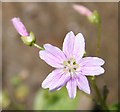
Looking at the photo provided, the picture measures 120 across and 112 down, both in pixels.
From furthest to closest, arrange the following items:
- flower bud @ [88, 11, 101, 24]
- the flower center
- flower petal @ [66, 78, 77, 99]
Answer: flower bud @ [88, 11, 101, 24] < the flower center < flower petal @ [66, 78, 77, 99]

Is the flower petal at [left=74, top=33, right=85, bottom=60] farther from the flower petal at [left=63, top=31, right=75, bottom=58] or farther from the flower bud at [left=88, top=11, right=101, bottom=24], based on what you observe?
the flower bud at [left=88, top=11, right=101, bottom=24]

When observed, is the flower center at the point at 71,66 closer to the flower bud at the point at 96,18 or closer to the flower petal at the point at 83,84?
the flower petal at the point at 83,84

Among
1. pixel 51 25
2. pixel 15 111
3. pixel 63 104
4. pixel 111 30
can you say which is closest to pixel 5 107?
pixel 15 111

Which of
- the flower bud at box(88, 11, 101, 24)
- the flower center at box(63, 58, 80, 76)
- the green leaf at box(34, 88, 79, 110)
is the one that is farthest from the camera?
the green leaf at box(34, 88, 79, 110)

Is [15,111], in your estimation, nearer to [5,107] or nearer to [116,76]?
[5,107]

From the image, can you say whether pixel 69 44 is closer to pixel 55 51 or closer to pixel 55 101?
pixel 55 51

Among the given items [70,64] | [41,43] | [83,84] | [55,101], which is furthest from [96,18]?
[41,43]

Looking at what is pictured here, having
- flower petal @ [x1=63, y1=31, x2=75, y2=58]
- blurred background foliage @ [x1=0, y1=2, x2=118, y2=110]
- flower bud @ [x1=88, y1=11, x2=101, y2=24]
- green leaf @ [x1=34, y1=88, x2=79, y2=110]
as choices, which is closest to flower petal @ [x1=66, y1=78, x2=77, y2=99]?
flower petal @ [x1=63, y1=31, x2=75, y2=58]
